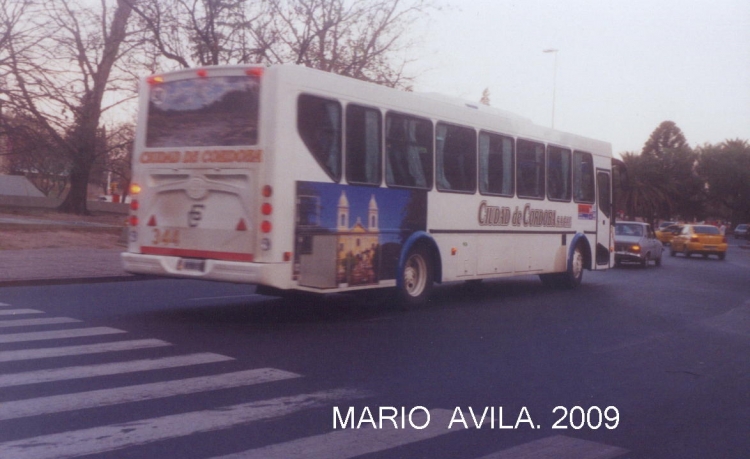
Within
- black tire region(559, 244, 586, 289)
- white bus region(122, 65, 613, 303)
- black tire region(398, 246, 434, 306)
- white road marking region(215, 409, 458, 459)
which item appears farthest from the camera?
black tire region(559, 244, 586, 289)

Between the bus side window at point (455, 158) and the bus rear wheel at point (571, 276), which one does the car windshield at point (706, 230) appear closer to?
the bus rear wheel at point (571, 276)

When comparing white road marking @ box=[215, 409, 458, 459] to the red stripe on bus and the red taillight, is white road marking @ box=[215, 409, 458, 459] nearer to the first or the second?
the red stripe on bus

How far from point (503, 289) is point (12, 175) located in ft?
219

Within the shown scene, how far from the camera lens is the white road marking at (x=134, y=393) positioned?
20.7 ft

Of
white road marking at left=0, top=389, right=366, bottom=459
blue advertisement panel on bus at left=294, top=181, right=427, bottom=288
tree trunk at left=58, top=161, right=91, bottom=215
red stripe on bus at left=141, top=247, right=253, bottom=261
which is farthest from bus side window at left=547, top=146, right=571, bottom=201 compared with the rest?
tree trunk at left=58, top=161, right=91, bottom=215

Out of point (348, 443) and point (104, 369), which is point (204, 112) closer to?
point (104, 369)

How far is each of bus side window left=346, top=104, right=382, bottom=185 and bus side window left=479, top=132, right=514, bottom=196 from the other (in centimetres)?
319

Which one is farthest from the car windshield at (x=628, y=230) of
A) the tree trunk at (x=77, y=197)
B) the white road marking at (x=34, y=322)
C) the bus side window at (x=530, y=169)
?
the tree trunk at (x=77, y=197)

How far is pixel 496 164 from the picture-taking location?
15383 mm

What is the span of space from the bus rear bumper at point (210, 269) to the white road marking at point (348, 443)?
14.1ft

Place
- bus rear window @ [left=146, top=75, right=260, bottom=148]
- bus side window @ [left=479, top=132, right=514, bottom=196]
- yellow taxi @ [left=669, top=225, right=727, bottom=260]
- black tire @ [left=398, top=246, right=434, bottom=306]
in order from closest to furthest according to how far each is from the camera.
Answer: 1. bus rear window @ [left=146, top=75, right=260, bottom=148]
2. black tire @ [left=398, top=246, right=434, bottom=306]
3. bus side window @ [left=479, top=132, right=514, bottom=196]
4. yellow taxi @ [left=669, top=225, right=727, bottom=260]

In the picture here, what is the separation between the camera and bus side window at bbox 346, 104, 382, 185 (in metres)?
11.7

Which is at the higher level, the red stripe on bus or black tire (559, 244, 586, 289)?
the red stripe on bus

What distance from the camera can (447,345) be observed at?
1016cm
